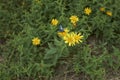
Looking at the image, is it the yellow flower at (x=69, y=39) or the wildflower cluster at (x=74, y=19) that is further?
the wildflower cluster at (x=74, y=19)

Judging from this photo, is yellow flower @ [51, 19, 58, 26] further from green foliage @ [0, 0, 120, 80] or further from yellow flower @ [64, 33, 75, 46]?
yellow flower @ [64, 33, 75, 46]

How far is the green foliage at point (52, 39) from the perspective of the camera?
279 centimetres

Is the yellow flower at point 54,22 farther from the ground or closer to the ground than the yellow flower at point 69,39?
farther from the ground

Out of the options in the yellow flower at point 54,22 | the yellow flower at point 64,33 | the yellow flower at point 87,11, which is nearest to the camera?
the yellow flower at point 64,33

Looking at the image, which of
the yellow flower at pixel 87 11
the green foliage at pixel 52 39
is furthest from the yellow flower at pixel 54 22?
the yellow flower at pixel 87 11

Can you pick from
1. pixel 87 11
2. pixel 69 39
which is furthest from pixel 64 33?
pixel 87 11

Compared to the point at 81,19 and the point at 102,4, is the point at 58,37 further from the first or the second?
the point at 102,4

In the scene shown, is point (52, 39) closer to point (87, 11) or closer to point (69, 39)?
point (69, 39)

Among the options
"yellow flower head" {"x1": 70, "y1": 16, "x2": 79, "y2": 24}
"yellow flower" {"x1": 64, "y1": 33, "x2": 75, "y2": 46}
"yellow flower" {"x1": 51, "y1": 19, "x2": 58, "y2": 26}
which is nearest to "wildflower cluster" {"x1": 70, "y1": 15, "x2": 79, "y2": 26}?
"yellow flower head" {"x1": 70, "y1": 16, "x2": 79, "y2": 24}

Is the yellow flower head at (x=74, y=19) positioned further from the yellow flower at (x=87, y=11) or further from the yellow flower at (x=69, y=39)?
the yellow flower at (x=69, y=39)

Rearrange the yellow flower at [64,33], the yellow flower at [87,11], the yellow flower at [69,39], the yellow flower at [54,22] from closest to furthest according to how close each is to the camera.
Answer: the yellow flower at [69,39]
the yellow flower at [64,33]
the yellow flower at [54,22]
the yellow flower at [87,11]

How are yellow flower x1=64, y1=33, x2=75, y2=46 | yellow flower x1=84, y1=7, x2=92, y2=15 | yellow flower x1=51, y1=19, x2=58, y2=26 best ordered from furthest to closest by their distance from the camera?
yellow flower x1=84, y1=7, x2=92, y2=15, yellow flower x1=51, y1=19, x2=58, y2=26, yellow flower x1=64, y1=33, x2=75, y2=46

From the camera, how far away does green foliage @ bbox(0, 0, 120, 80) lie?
2793 mm

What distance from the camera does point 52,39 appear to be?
2975 mm
